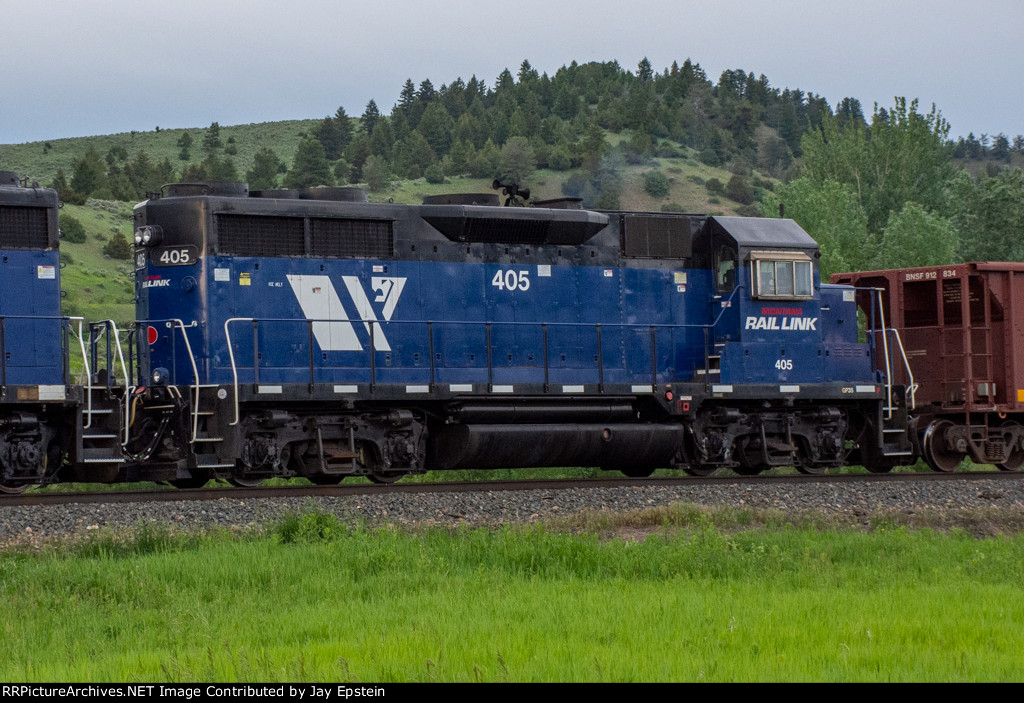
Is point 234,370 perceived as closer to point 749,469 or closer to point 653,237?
point 653,237

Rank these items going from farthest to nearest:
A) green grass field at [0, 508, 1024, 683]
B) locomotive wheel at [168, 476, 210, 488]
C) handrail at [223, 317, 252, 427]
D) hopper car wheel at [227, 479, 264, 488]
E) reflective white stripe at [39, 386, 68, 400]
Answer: locomotive wheel at [168, 476, 210, 488] → hopper car wheel at [227, 479, 264, 488] → handrail at [223, 317, 252, 427] → reflective white stripe at [39, 386, 68, 400] → green grass field at [0, 508, 1024, 683]

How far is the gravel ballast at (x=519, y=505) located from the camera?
11695 mm

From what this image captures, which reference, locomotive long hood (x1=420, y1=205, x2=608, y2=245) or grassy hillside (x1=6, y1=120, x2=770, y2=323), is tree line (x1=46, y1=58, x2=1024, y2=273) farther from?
locomotive long hood (x1=420, y1=205, x2=608, y2=245)

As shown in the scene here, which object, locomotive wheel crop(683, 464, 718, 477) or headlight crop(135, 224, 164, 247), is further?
locomotive wheel crop(683, 464, 718, 477)

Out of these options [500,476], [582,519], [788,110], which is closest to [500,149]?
[788,110]

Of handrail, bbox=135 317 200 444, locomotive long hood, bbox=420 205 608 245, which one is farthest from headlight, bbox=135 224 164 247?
locomotive long hood, bbox=420 205 608 245

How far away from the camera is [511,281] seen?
54.6 feet

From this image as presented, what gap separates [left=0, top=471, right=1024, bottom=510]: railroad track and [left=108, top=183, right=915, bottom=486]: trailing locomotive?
40cm

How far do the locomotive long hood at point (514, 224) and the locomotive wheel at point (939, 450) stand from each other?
22.6 feet

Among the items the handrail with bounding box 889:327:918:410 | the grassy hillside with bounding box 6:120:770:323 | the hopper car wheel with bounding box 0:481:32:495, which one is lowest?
the hopper car wheel with bounding box 0:481:32:495

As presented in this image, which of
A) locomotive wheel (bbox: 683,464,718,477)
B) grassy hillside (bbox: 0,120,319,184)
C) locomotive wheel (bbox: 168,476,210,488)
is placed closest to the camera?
locomotive wheel (bbox: 168,476,210,488)

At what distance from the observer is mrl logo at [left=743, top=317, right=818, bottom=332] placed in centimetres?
1739
